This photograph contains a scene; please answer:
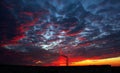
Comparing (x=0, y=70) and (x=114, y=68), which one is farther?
(x=114, y=68)

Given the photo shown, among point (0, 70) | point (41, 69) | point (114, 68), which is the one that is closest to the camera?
point (0, 70)

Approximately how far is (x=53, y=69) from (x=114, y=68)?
40.2 feet

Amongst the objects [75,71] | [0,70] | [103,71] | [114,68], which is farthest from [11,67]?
[114,68]

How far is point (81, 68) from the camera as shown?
2619 cm

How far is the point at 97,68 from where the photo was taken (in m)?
26.4

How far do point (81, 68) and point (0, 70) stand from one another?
11.4 meters

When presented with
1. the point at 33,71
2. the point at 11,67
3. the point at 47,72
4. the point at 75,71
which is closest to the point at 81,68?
the point at 75,71

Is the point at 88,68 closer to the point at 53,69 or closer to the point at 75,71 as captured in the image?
the point at 75,71

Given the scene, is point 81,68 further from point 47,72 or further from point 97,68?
point 47,72

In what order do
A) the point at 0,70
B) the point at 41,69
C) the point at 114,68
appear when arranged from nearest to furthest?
1. the point at 0,70
2. the point at 41,69
3. the point at 114,68

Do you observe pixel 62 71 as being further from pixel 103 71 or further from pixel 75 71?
pixel 103 71

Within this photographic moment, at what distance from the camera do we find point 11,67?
81.0ft

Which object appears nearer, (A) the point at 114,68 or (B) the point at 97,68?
(B) the point at 97,68

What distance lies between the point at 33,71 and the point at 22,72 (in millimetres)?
1529
